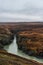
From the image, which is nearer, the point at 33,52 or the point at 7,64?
the point at 7,64

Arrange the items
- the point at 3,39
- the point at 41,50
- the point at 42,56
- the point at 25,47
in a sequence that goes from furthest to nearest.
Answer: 1. the point at 3,39
2. the point at 25,47
3. the point at 41,50
4. the point at 42,56

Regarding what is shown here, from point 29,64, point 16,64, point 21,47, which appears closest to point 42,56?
point 21,47

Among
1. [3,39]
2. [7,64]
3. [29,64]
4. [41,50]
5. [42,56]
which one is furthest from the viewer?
[3,39]

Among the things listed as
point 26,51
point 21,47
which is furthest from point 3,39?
point 26,51

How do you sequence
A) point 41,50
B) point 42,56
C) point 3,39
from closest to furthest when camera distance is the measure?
point 42,56
point 41,50
point 3,39

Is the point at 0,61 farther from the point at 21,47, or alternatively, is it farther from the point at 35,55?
the point at 21,47

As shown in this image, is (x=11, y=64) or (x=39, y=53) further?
(x=39, y=53)

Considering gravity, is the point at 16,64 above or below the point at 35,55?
above

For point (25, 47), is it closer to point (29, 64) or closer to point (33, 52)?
point (33, 52)

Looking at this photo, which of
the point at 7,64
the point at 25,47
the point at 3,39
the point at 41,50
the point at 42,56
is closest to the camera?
the point at 7,64
